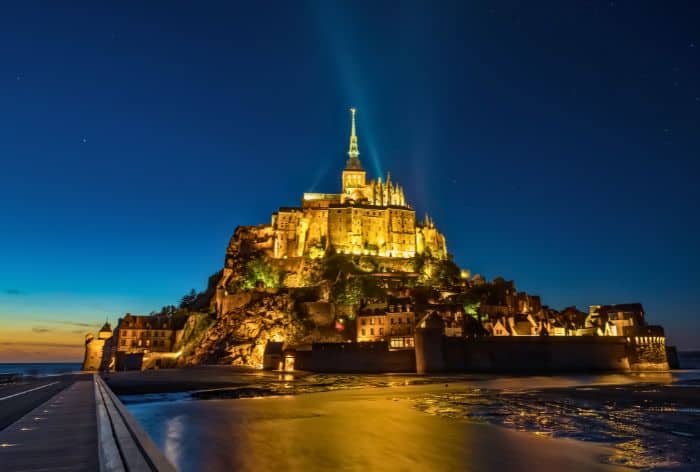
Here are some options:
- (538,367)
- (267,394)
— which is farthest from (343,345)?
(267,394)

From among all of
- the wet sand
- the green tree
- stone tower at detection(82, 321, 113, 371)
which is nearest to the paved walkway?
the wet sand

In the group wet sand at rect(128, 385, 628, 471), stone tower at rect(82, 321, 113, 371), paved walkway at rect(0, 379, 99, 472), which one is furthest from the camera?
stone tower at rect(82, 321, 113, 371)

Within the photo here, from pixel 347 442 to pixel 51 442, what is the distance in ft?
24.3

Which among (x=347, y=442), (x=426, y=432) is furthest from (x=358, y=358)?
(x=347, y=442)

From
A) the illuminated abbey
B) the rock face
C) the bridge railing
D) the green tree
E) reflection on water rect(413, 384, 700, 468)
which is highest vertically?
the illuminated abbey

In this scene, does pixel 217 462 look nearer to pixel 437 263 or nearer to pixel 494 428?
pixel 494 428

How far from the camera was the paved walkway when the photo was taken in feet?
21.6

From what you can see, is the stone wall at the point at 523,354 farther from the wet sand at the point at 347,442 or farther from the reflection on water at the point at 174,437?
the reflection on water at the point at 174,437

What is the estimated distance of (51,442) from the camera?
325 inches

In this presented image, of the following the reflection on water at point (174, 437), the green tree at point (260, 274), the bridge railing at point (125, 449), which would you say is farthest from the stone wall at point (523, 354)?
the bridge railing at point (125, 449)

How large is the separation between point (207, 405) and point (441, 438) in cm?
1325

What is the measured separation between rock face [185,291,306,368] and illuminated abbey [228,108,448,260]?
18826 millimetres

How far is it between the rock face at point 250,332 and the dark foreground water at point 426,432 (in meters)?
44.4

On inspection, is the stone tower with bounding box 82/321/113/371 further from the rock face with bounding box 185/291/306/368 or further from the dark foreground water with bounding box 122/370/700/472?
the dark foreground water with bounding box 122/370/700/472
